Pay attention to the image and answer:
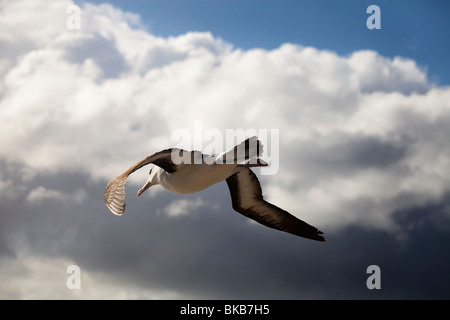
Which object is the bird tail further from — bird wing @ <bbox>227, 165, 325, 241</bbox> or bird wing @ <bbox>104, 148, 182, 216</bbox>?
bird wing @ <bbox>227, 165, 325, 241</bbox>

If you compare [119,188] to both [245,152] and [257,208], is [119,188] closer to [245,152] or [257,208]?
[245,152]

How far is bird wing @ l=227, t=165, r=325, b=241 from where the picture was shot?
15.7 meters

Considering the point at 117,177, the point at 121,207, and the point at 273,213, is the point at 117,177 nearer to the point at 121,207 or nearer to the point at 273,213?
the point at 121,207

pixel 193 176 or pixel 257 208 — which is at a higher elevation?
pixel 193 176

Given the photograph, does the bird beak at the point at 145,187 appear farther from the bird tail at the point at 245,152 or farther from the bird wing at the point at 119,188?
the bird tail at the point at 245,152

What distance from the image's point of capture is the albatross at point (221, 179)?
12141mm

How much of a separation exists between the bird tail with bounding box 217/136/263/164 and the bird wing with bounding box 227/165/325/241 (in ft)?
6.48

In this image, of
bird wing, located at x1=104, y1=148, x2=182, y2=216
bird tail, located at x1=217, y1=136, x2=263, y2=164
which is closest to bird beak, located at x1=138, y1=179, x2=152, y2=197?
bird wing, located at x1=104, y1=148, x2=182, y2=216

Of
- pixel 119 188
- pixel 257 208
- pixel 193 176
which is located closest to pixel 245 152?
pixel 193 176

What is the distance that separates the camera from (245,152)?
1326 centimetres

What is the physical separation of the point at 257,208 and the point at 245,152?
3.53 metres

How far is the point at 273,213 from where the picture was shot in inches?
637

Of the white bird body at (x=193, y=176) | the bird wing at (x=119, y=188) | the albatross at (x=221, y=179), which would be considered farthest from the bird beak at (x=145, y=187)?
the bird wing at (x=119, y=188)

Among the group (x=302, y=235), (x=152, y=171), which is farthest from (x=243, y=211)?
(x=152, y=171)
